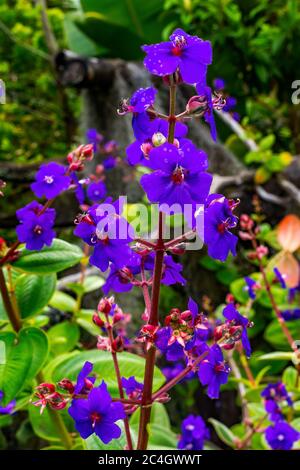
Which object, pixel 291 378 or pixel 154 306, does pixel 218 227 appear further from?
pixel 291 378

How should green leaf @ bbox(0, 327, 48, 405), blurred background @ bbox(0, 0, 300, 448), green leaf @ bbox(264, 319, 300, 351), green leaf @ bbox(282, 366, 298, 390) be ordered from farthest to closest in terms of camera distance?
blurred background @ bbox(0, 0, 300, 448) → green leaf @ bbox(264, 319, 300, 351) → green leaf @ bbox(282, 366, 298, 390) → green leaf @ bbox(0, 327, 48, 405)

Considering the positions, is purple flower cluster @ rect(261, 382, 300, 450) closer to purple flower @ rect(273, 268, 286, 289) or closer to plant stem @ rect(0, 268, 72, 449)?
purple flower @ rect(273, 268, 286, 289)

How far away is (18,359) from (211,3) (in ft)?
7.56

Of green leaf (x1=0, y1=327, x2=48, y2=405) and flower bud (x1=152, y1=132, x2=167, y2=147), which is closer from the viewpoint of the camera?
flower bud (x1=152, y1=132, x2=167, y2=147)

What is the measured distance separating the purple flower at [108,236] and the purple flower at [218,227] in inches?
3.0

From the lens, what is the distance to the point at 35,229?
2.48ft

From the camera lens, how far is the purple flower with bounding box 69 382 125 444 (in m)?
0.52

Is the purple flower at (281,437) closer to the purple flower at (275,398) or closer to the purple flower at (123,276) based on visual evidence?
the purple flower at (275,398)

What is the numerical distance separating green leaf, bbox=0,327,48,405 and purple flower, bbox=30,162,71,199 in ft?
0.63

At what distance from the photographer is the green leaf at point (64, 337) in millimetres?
1059

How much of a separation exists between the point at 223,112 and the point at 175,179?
5.22 feet

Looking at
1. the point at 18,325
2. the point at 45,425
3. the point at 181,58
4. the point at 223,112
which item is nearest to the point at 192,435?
the point at 45,425

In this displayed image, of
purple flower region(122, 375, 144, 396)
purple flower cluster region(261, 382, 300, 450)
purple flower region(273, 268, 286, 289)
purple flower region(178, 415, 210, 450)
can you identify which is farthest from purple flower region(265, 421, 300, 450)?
purple flower region(122, 375, 144, 396)
